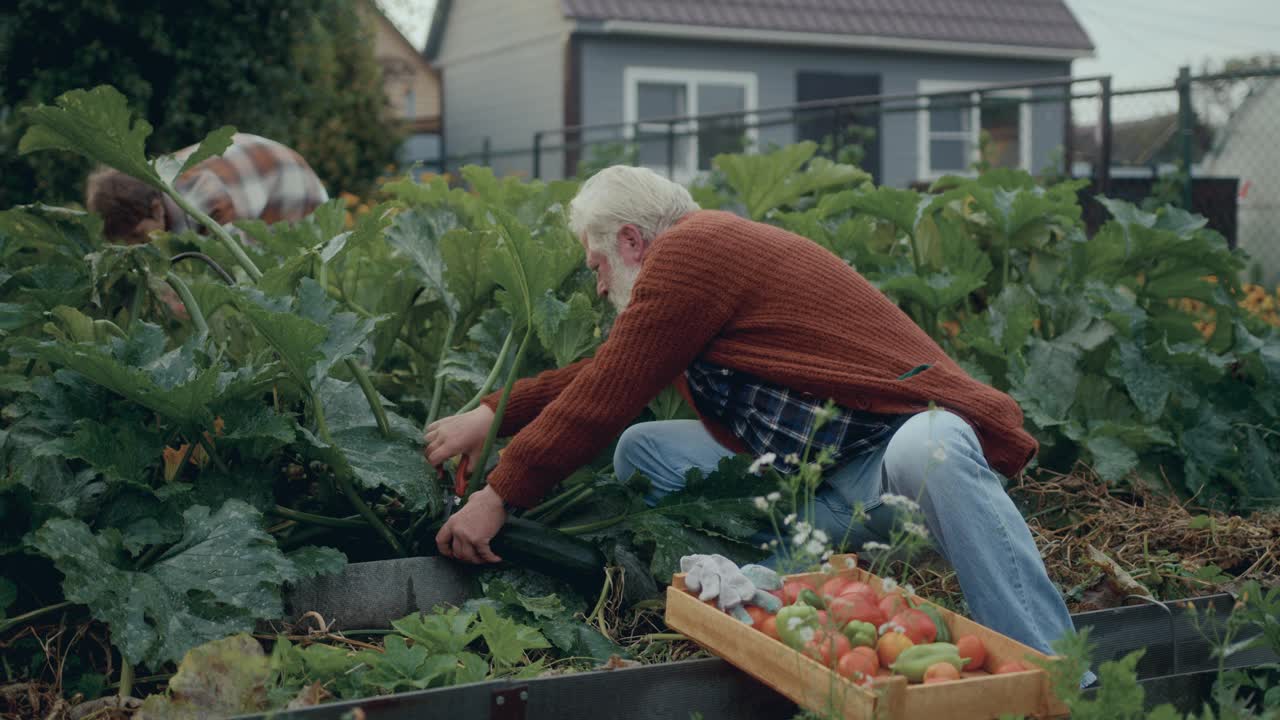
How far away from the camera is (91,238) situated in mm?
3455

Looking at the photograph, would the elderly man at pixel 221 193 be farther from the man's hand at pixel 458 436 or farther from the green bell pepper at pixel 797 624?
the green bell pepper at pixel 797 624

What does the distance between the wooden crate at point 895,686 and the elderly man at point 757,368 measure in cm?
51

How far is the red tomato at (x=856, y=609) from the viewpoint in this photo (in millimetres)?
2163

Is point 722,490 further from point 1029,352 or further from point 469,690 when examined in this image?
point 1029,352

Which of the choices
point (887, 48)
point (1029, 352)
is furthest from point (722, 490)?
point (887, 48)

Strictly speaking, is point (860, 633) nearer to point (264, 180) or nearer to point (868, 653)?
point (868, 653)

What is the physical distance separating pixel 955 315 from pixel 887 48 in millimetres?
14066

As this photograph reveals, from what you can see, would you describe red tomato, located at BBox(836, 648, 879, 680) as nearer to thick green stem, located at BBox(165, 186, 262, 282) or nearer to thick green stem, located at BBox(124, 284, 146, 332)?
thick green stem, located at BBox(165, 186, 262, 282)

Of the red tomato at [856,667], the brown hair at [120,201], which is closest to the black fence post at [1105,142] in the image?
the brown hair at [120,201]

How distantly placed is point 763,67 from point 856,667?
15.9 m

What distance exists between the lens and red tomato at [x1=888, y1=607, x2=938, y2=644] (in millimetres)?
2160

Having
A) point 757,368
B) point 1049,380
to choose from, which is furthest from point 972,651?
point 1049,380

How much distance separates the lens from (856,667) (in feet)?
6.51

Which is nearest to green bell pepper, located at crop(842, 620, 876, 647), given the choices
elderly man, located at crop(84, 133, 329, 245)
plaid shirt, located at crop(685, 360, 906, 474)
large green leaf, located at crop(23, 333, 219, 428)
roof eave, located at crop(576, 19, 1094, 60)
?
plaid shirt, located at crop(685, 360, 906, 474)
